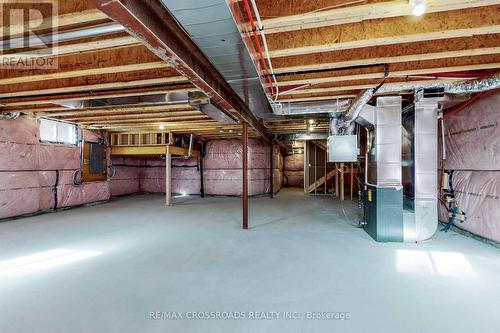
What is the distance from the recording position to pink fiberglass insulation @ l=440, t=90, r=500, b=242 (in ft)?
10.1

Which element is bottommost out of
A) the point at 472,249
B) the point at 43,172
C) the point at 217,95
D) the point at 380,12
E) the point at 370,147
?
the point at 472,249

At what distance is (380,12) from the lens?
1.66m

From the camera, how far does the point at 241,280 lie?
2.11 metres

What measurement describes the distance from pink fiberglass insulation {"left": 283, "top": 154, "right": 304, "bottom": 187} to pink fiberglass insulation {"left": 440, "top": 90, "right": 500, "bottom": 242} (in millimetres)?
8169

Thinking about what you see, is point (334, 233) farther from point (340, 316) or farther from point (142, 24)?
point (142, 24)

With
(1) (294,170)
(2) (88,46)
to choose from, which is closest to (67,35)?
(2) (88,46)

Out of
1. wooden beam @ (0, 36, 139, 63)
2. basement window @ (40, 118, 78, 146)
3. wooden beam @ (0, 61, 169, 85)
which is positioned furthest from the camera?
basement window @ (40, 118, 78, 146)

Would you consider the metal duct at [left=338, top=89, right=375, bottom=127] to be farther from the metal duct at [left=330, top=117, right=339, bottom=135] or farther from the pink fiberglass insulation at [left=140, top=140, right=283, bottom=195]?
the pink fiberglass insulation at [left=140, top=140, right=283, bottom=195]

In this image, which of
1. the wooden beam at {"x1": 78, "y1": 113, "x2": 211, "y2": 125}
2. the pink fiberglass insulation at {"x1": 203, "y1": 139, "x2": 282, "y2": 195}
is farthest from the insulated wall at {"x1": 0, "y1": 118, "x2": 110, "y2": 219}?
the pink fiberglass insulation at {"x1": 203, "y1": 139, "x2": 282, "y2": 195}

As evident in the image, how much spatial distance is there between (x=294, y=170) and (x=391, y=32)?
10.4m

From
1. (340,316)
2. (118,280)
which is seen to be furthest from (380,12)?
(118,280)

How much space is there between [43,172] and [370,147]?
6715mm

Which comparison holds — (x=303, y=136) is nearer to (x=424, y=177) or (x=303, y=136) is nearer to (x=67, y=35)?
(x=424, y=177)

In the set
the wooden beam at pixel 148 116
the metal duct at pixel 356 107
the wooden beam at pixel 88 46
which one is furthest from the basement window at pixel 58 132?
the metal duct at pixel 356 107
